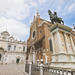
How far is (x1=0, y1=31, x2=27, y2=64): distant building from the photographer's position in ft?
80.9

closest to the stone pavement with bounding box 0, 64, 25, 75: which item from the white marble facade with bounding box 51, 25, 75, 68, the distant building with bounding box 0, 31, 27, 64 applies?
the white marble facade with bounding box 51, 25, 75, 68

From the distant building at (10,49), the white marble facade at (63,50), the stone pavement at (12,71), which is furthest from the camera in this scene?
the distant building at (10,49)

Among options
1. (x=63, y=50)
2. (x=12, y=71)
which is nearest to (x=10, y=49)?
(x=12, y=71)

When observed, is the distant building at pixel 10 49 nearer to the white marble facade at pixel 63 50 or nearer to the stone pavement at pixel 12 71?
the stone pavement at pixel 12 71

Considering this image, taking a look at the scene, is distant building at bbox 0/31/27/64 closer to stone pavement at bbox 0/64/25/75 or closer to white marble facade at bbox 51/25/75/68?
stone pavement at bbox 0/64/25/75

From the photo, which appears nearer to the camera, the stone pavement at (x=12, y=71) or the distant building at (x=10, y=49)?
the stone pavement at (x=12, y=71)

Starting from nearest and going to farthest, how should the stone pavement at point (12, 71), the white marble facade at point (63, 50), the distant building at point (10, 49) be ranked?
the white marble facade at point (63, 50)
the stone pavement at point (12, 71)
the distant building at point (10, 49)

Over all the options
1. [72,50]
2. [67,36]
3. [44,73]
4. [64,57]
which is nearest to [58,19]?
[67,36]

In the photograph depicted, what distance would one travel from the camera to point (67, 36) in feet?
23.3

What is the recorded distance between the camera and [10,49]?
2658 cm

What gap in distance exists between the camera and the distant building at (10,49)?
80.9 feet

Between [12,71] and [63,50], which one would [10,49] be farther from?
[63,50]

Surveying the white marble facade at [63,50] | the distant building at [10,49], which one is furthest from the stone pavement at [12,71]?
the distant building at [10,49]

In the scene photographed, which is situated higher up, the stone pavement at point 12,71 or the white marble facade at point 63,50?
the white marble facade at point 63,50
